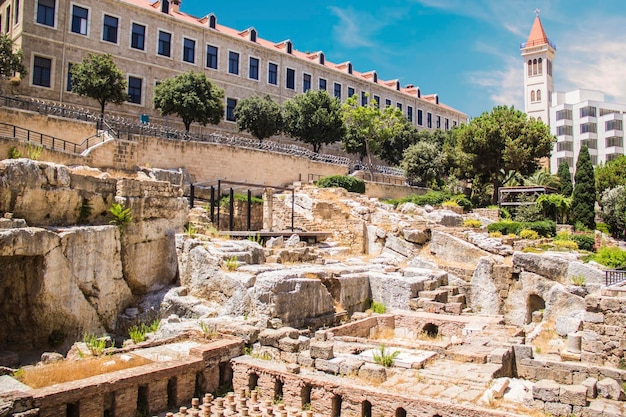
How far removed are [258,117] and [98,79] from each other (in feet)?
37.4

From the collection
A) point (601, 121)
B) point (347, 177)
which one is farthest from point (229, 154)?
point (601, 121)

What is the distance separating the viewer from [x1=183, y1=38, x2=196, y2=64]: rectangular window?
131 ft

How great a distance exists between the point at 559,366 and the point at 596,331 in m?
2.57

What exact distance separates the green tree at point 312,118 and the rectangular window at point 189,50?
8.16m

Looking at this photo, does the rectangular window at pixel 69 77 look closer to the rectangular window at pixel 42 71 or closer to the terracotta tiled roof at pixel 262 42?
the rectangular window at pixel 42 71

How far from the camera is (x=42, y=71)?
32.0 metres

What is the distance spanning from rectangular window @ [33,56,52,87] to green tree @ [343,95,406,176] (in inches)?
819

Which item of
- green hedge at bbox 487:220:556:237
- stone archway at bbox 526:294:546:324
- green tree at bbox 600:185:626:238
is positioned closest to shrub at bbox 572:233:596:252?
green hedge at bbox 487:220:556:237

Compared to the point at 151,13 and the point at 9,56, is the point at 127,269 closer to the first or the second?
the point at 9,56

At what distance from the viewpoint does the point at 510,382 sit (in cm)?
884

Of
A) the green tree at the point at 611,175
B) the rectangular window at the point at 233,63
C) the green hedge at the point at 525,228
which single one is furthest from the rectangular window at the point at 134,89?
the green tree at the point at 611,175

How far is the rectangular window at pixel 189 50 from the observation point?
131 ft

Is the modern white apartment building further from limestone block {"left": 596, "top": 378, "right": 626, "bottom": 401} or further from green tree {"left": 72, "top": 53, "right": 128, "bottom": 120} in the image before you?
limestone block {"left": 596, "top": 378, "right": 626, "bottom": 401}

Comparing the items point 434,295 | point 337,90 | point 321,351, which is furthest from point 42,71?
point 321,351
